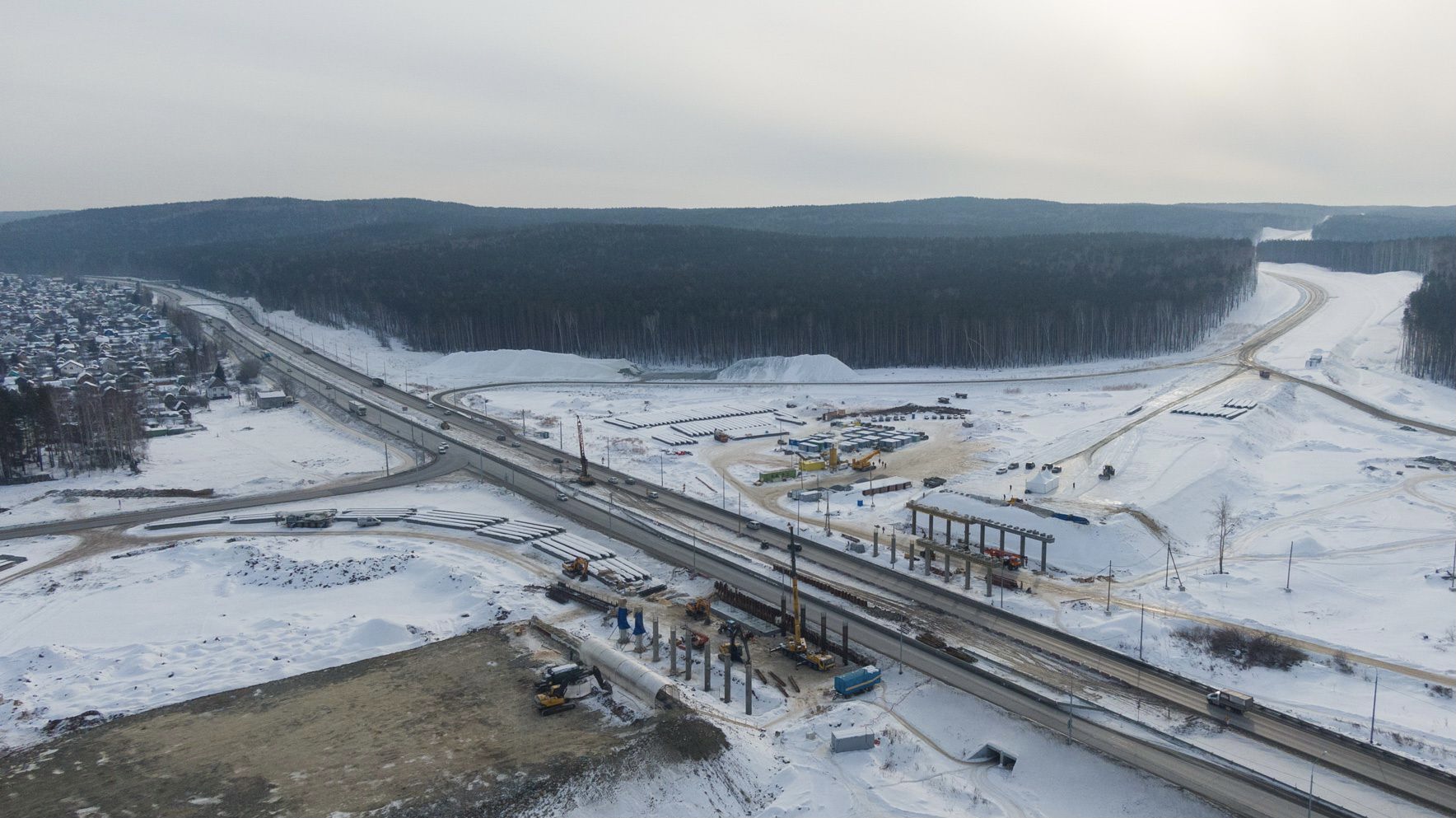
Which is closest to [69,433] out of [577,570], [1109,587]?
[577,570]

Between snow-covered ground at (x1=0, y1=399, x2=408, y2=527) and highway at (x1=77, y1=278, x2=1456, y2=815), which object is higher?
snow-covered ground at (x1=0, y1=399, x2=408, y2=527)

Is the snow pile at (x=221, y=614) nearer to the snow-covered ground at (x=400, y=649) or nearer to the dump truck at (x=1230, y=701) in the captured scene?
the snow-covered ground at (x=400, y=649)

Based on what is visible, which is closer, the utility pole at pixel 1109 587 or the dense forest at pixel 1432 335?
the utility pole at pixel 1109 587

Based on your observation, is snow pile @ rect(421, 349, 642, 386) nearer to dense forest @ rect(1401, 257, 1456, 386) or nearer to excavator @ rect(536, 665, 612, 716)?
excavator @ rect(536, 665, 612, 716)

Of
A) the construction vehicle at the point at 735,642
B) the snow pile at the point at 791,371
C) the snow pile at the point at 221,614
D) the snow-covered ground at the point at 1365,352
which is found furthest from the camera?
the snow pile at the point at 791,371

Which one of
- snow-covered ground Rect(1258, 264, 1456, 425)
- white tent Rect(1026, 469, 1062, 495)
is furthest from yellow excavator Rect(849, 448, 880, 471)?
snow-covered ground Rect(1258, 264, 1456, 425)

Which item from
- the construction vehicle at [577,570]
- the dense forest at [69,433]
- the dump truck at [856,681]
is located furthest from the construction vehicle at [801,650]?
the dense forest at [69,433]
